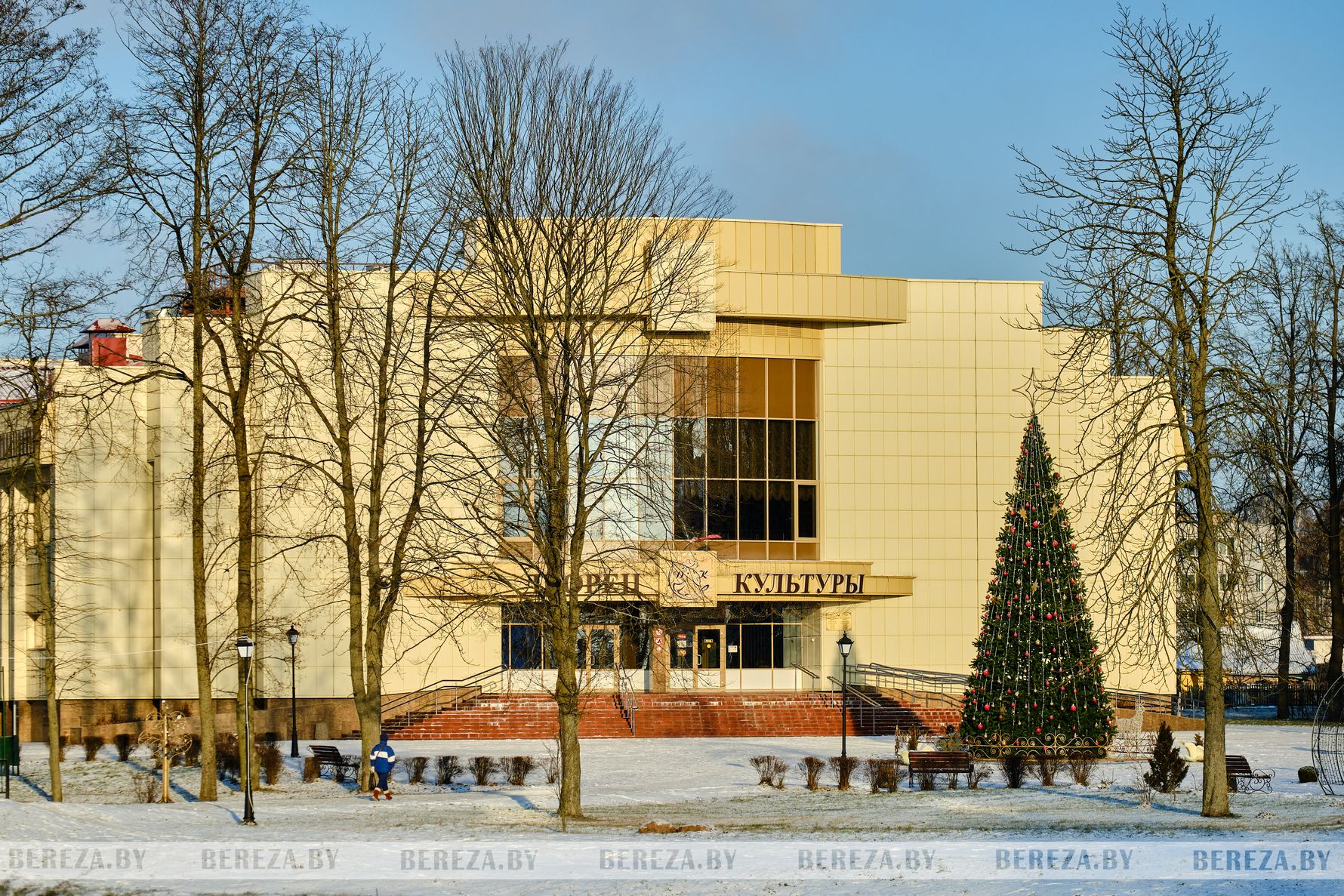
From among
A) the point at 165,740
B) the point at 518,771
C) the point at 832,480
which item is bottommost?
the point at 518,771

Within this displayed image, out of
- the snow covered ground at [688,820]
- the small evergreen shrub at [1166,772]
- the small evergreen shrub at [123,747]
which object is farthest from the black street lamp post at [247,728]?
the small evergreen shrub at [1166,772]

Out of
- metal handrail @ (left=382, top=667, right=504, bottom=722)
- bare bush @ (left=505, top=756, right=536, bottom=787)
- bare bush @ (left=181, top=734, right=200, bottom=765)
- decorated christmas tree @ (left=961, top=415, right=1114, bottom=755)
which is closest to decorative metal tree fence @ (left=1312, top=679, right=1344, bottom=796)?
decorated christmas tree @ (left=961, top=415, right=1114, bottom=755)

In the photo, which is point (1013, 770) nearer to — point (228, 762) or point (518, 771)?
point (518, 771)

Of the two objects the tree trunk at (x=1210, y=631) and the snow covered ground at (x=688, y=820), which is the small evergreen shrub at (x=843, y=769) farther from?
the tree trunk at (x=1210, y=631)

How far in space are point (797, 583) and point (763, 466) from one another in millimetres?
4210

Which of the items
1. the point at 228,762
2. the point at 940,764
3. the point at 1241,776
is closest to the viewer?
the point at 1241,776

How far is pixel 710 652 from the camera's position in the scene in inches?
1836

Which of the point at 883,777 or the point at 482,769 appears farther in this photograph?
the point at 482,769

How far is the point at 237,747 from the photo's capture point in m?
29.6

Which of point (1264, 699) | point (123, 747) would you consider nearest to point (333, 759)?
point (123, 747)

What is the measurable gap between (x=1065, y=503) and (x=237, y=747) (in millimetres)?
26995

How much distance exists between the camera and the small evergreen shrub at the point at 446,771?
1113 inches

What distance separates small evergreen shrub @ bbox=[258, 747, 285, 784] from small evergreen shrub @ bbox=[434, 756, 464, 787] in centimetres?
334

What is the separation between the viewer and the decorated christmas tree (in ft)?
97.7
